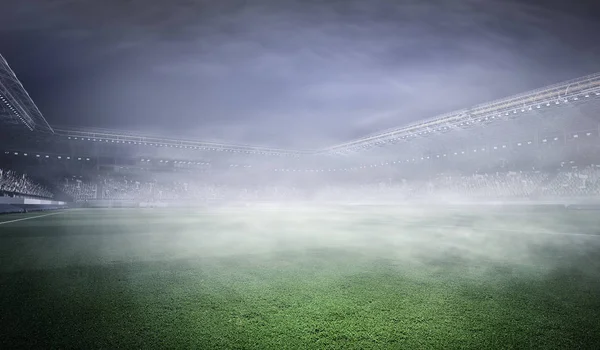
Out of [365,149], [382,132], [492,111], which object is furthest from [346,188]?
[492,111]

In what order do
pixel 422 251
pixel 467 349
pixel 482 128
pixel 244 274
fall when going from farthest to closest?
pixel 482 128, pixel 422 251, pixel 244 274, pixel 467 349

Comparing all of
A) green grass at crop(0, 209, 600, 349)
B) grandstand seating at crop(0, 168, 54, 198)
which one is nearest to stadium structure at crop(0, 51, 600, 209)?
grandstand seating at crop(0, 168, 54, 198)

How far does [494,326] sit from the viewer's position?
2934 mm

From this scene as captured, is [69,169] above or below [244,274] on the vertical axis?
above

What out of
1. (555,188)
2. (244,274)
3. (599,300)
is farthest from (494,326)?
(555,188)

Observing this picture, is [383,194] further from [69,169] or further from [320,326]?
[320,326]

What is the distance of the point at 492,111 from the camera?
29.9 meters

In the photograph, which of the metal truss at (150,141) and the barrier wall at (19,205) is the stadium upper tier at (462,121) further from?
the barrier wall at (19,205)

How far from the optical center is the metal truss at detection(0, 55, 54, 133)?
21.5m

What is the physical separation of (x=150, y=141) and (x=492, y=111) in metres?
41.3

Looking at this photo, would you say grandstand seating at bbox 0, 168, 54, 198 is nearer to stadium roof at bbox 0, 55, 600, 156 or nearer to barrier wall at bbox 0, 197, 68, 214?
barrier wall at bbox 0, 197, 68, 214

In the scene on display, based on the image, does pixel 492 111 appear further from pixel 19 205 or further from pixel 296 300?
pixel 19 205

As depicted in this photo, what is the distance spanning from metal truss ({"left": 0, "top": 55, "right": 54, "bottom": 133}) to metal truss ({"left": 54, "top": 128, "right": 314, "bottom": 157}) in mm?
4035

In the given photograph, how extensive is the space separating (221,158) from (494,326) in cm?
5268
